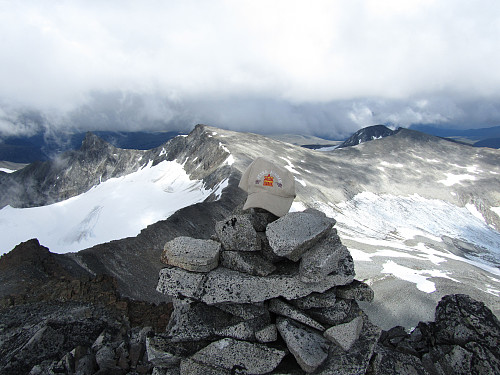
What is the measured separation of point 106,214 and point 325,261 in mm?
91661

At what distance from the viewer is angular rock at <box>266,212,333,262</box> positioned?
25.8ft

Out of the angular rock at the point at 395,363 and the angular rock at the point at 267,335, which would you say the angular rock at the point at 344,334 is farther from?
the angular rock at the point at 267,335

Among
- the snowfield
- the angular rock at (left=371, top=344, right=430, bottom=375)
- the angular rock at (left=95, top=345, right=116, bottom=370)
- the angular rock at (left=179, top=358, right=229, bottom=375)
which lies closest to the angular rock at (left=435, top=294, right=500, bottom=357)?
the angular rock at (left=371, top=344, right=430, bottom=375)

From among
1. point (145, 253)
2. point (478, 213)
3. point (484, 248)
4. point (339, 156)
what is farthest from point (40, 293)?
point (339, 156)

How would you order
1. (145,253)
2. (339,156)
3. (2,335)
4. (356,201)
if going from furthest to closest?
(339,156) < (356,201) < (145,253) < (2,335)

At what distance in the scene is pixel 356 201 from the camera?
3597 inches

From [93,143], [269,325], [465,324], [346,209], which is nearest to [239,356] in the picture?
[269,325]

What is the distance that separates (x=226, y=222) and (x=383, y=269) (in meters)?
35.4

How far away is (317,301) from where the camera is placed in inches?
315

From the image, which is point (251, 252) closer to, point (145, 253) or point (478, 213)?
point (145, 253)

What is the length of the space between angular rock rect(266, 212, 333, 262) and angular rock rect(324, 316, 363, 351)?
5.84 ft

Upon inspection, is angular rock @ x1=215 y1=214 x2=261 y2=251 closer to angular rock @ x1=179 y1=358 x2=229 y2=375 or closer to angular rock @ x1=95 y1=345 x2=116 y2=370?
angular rock @ x1=179 y1=358 x2=229 y2=375

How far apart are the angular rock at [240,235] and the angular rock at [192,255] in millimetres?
296

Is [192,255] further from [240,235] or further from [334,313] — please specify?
[334,313]
